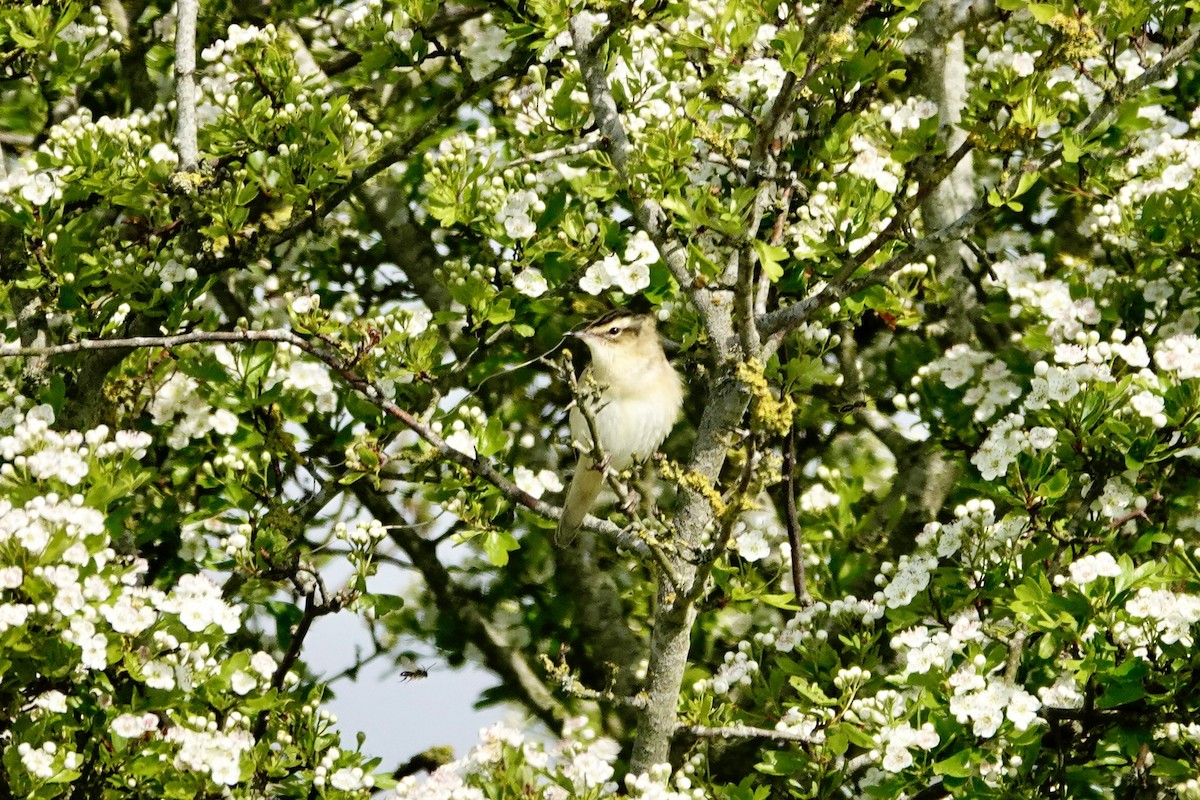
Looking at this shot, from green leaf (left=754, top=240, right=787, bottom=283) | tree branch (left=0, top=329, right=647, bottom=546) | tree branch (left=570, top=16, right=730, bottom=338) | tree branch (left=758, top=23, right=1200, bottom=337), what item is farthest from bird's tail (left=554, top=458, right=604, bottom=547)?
green leaf (left=754, top=240, right=787, bottom=283)

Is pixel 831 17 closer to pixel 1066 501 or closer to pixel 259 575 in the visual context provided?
pixel 259 575

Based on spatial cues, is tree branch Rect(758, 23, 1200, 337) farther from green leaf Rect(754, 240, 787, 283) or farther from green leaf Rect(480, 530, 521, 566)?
green leaf Rect(480, 530, 521, 566)

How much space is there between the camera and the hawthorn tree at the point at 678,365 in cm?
454

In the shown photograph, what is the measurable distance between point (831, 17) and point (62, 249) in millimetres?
3106

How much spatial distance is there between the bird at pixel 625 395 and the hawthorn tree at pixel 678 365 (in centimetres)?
35

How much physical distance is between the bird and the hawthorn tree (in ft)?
1.14

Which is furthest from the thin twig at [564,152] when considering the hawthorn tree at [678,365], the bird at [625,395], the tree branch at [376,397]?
the bird at [625,395]

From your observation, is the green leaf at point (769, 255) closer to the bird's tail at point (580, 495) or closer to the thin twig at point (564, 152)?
the thin twig at point (564, 152)

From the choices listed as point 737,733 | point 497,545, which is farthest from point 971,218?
point 497,545

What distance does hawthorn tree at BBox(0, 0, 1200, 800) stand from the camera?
14.9 feet

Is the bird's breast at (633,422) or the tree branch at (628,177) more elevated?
the bird's breast at (633,422)

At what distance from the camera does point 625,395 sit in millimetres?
6805

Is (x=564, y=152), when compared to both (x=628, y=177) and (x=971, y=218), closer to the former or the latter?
(x=628, y=177)

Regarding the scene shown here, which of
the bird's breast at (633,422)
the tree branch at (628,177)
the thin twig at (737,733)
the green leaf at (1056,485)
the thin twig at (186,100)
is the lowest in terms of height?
the thin twig at (737,733)
